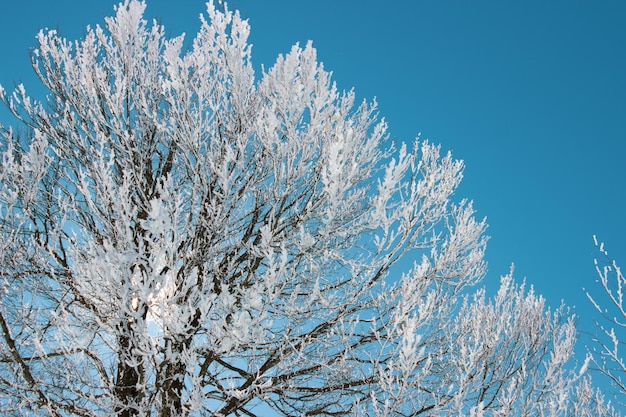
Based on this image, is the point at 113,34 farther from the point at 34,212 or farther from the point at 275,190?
the point at 275,190

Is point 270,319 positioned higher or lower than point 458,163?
lower

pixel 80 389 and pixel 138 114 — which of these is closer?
pixel 80 389

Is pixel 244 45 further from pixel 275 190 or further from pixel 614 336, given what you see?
pixel 614 336

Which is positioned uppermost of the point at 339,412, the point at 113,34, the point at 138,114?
the point at 113,34

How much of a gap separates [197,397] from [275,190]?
207cm

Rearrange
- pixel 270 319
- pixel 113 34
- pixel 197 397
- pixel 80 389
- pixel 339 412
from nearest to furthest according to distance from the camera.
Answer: pixel 197 397 < pixel 270 319 < pixel 80 389 < pixel 339 412 < pixel 113 34

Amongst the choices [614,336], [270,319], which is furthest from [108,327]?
[614,336]

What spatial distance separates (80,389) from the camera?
469 cm

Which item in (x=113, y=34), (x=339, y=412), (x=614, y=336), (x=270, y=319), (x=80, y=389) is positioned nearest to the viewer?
(x=270, y=319)

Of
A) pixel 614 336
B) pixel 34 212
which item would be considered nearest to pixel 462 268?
pixel 614 336

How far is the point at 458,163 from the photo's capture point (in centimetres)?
576

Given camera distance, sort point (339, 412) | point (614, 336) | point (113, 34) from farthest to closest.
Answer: point (113, 34)
point (339, 412)
point (614, 336)

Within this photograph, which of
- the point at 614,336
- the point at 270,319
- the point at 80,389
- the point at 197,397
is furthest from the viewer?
the point at 614,336

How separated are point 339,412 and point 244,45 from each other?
4.31m
